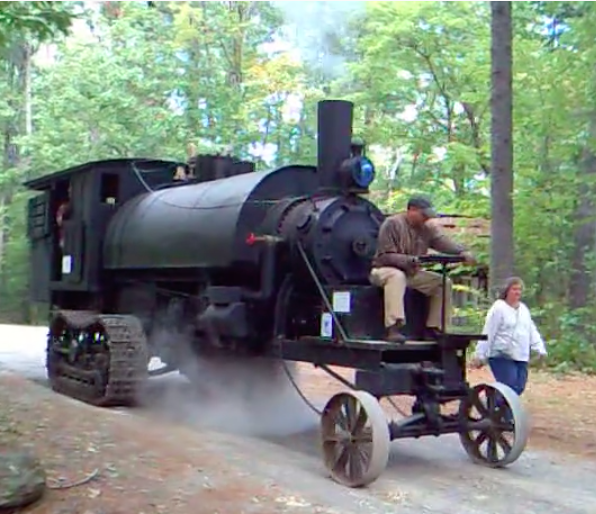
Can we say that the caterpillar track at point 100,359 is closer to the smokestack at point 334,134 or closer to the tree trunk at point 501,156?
the smokestack at point 334,134

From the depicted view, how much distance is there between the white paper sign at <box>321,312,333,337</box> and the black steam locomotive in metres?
0.02

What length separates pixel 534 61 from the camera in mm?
15805

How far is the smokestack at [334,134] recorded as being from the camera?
7.84 metres

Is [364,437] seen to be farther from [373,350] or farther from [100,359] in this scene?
[100,359]

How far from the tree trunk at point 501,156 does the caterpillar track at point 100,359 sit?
236 inches

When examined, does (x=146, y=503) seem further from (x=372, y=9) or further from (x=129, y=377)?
(x=372, y=9)

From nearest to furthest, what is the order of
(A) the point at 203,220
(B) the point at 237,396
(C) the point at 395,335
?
(C) the point at 395,335 → (A) the point at 203,220 → (B) the point at 237,396

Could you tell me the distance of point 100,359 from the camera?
934cm

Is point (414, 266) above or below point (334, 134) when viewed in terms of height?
below

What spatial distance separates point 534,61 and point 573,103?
84.5 inches

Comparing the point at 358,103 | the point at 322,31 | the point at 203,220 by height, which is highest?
the point at 322,31

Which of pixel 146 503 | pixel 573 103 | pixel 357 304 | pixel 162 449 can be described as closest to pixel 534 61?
pixel 573 103

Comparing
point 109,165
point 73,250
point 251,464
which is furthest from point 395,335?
point 73,250

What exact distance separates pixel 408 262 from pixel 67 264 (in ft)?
17.4
